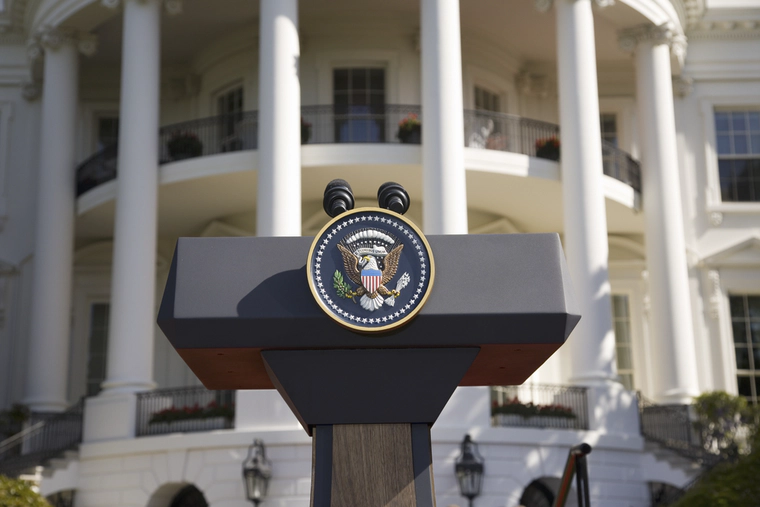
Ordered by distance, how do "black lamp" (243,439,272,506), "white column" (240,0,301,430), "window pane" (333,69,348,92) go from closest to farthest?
"black lamp" (243,439,272,506) < "white column" (240,0,301,430) < "window pane" (333,69,348,92)

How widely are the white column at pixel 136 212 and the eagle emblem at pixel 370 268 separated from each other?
43.9 ft

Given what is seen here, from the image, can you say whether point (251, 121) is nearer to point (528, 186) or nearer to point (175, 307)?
point (528, 186)

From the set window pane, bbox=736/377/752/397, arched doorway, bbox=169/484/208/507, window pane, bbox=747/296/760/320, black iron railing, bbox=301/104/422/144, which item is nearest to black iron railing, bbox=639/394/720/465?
window pane, bbox=736/377/752/397

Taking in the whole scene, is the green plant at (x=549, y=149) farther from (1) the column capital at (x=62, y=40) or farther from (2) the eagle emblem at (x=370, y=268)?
(2) the eagle emblem at (x=370, y=268)

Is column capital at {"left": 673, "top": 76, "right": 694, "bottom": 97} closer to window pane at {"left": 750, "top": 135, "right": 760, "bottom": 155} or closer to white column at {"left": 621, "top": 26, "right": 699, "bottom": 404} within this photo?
white column at {"left": 621, "top": 26, "right": 699, "bottom": 404}

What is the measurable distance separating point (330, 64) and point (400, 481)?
16.6 m

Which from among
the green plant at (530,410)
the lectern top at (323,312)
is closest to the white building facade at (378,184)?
the green plant at (530,410)

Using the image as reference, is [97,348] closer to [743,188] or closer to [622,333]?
[622,333]

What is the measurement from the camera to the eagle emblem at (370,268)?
12.9 ft

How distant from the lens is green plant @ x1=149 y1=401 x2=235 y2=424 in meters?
16.1

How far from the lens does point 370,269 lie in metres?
3.93

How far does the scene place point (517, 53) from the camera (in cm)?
2106

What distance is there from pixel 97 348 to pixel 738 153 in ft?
44.5

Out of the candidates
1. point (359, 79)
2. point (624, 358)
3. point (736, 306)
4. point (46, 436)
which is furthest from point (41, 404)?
point (736, 306)
